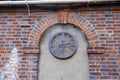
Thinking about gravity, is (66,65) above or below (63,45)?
below

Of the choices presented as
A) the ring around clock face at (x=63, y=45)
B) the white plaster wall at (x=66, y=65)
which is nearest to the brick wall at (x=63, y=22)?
the white plaster wall at (x=66, y=65)

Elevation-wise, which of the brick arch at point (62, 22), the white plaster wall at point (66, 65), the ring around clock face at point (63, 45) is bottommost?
the white plaster wall at point (66, 65)

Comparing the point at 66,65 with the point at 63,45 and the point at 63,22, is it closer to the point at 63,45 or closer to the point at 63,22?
the point at 63,45

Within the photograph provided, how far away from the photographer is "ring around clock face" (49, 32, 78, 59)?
5.25m

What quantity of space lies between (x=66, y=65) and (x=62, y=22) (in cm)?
95

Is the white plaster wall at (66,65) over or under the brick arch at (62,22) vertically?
under

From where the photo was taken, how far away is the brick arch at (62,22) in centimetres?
524

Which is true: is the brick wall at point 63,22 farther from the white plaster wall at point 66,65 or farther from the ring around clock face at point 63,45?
the ring around clock face at point 63,45

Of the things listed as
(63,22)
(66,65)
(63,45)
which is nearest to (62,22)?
(63,22)

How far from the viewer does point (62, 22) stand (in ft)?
17.6

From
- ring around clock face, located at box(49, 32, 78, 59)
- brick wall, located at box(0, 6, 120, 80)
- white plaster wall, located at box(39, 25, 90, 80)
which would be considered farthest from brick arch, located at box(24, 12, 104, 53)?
ring around clock face, located at box(49, 32, 78, 59)

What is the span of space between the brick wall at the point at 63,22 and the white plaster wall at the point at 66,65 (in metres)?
0.15

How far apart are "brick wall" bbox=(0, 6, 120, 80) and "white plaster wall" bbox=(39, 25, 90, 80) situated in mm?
153

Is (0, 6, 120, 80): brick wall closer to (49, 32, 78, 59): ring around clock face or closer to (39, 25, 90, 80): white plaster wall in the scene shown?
(39, 25, 90, 80): white plaster wall
